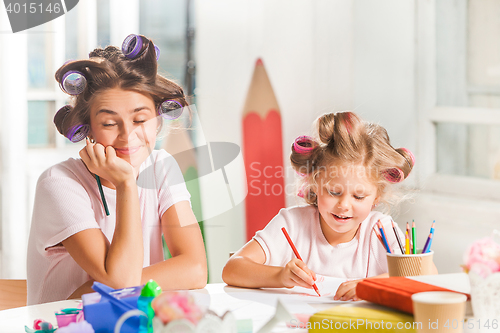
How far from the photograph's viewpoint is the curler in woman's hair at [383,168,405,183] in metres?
0.77

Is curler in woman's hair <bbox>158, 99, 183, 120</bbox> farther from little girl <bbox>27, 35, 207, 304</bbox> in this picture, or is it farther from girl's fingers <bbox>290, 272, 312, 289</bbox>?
girl's fingers <bbox>290, 272, 312, 289</bbox>

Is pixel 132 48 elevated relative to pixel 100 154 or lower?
elevated

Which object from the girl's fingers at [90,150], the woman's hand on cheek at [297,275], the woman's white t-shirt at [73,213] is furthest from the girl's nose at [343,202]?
the girl's fingers at [90,150]

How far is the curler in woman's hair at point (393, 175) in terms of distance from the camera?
0.77 meters

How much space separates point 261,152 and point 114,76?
317mm

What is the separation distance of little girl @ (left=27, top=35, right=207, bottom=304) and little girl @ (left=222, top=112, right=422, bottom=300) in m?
0.12

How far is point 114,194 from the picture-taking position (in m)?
0.75

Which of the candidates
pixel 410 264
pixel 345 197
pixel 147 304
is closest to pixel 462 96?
pixel 345 197

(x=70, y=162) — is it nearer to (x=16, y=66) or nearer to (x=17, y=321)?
(x=17, y=321)

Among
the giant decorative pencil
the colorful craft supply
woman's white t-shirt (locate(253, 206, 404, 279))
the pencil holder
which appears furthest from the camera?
the giant decorative pencil

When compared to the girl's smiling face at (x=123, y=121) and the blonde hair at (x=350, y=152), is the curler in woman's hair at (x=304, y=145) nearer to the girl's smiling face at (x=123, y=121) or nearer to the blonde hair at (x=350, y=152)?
the blonde hair at (x=350, y=152)

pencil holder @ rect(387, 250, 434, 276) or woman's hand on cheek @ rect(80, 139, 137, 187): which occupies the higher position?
woman's hand on cheek @ rect(80, 139, 137, 187)

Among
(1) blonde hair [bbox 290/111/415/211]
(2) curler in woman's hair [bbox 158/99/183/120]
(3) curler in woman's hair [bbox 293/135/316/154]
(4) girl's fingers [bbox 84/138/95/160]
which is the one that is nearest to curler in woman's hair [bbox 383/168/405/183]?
(1) blonde hair [bbox 290/111/415/211]

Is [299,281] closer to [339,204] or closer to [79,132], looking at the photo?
[339,204]
